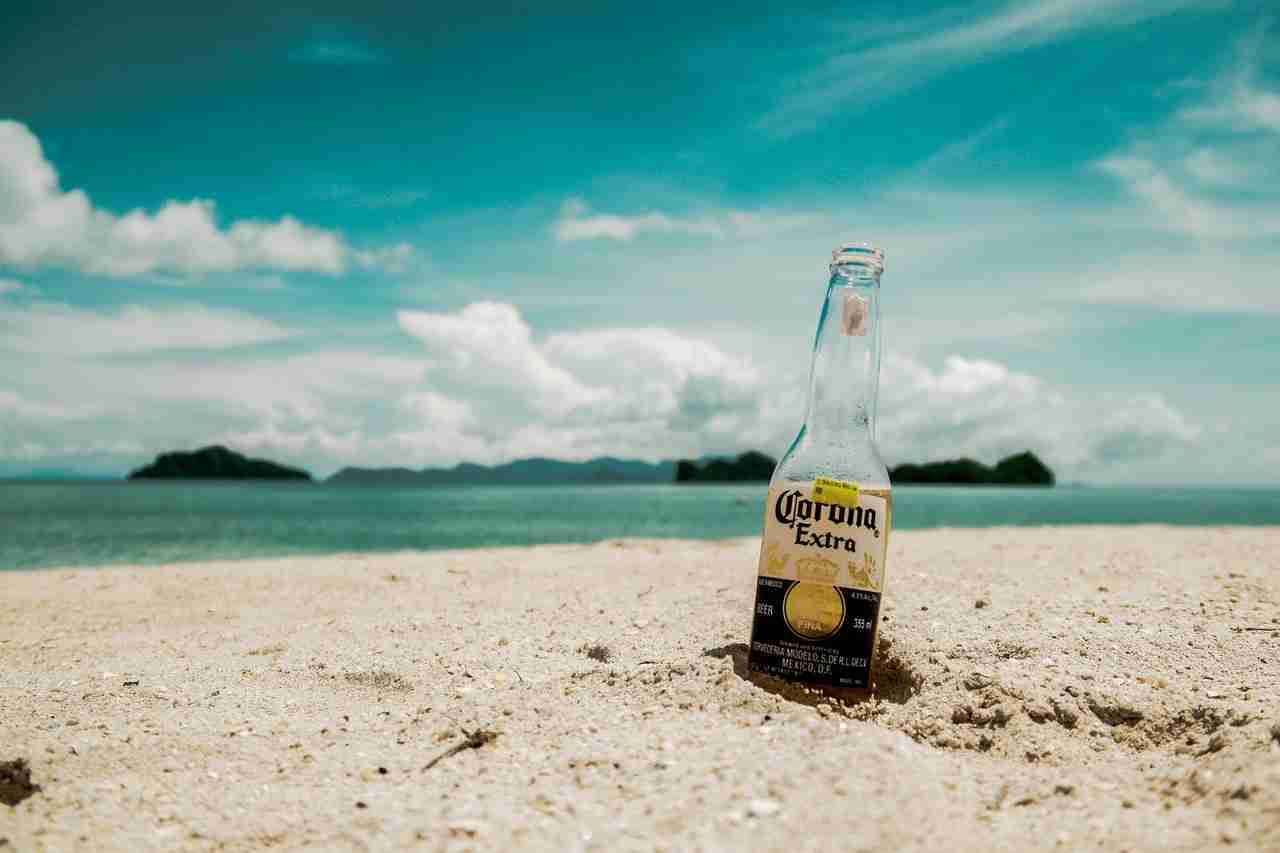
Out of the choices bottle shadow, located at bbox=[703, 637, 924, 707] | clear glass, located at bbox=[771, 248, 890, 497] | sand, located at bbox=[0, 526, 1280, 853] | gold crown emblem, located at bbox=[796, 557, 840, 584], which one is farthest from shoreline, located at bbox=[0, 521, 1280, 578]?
gold crown emblem, located at bbox=[796, 557, 840, 584]

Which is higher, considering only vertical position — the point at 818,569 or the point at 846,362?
the point at 846,362

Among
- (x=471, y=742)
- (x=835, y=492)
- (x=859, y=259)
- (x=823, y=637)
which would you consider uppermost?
(x=859, y=259)

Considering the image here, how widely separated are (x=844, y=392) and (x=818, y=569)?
2.41ft

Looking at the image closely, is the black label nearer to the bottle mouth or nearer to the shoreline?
the bottle mouth

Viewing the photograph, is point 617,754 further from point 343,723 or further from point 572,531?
point 572,531

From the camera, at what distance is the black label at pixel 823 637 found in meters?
3.22

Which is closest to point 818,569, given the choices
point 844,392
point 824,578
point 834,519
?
point 824,578

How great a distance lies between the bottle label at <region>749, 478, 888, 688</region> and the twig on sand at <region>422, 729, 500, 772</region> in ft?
3.64

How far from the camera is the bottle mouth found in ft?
10.9

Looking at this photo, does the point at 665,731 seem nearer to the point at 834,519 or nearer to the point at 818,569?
the point at 818,569

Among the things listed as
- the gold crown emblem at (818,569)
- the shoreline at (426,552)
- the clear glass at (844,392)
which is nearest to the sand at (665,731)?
the gold crown emblem at (818,569)

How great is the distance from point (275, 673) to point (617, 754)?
7.63 feet

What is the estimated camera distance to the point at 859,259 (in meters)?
3.34

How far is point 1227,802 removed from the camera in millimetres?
2418
